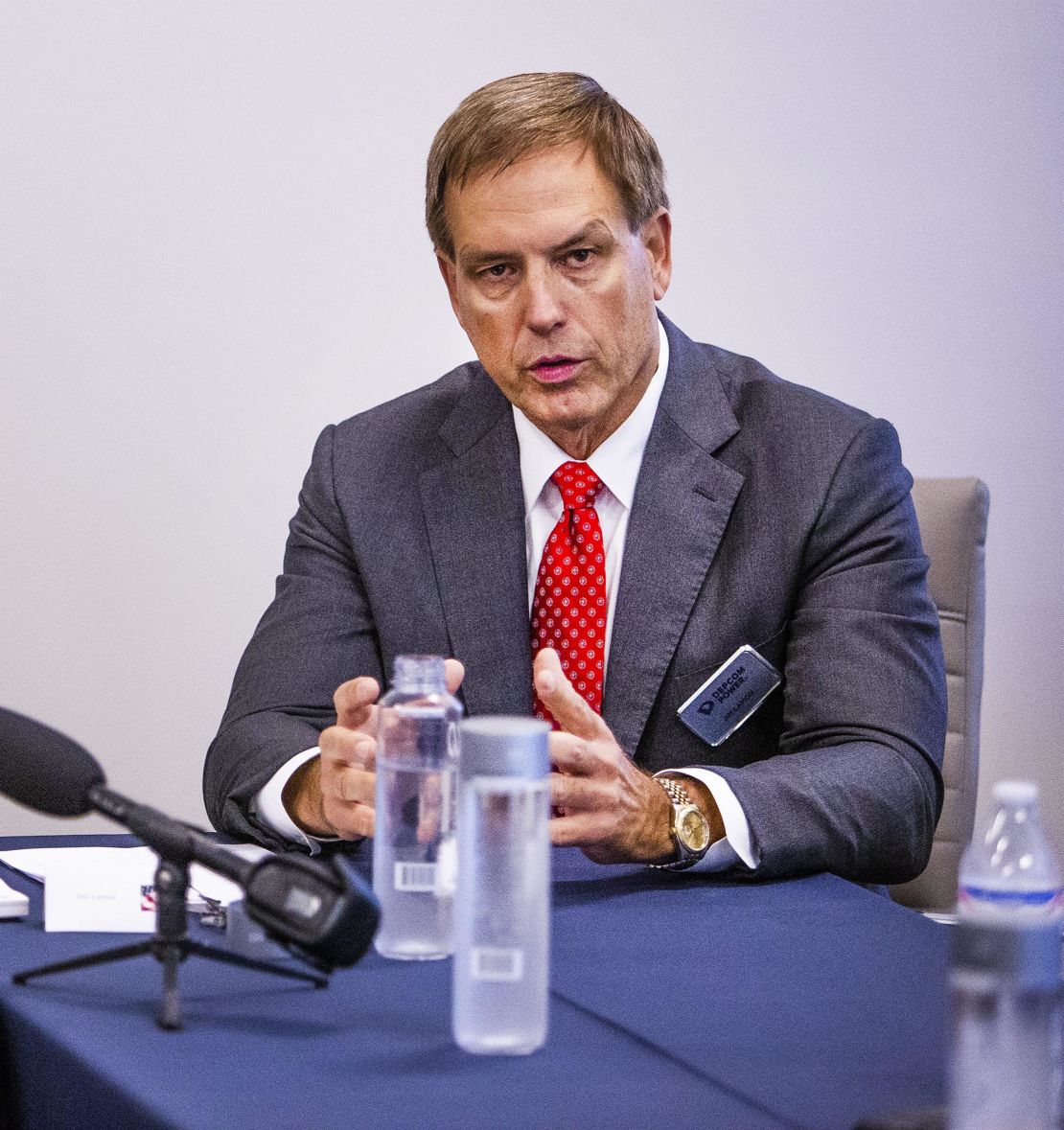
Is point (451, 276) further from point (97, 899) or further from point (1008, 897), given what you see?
point (1008, 897)

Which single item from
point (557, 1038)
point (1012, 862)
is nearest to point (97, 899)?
point (557, 1038)

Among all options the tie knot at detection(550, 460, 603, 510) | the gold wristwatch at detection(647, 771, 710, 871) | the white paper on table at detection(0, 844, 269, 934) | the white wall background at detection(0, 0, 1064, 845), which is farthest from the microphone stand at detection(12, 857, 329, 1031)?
the white wall background at detection(0, 0, 1064, 845)

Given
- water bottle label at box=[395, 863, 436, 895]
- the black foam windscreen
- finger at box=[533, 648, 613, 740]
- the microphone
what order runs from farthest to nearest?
finger at box=[533, 648, 613, 740] → water bottle label at box=[395, 863, 436, 895] → the black foam windscreen → the microphone

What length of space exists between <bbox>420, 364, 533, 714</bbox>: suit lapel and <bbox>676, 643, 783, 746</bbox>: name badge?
23 centimetres

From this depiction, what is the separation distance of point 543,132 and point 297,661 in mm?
714

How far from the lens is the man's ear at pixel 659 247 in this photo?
2.06 metres

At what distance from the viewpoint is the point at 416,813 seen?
1.25 metres

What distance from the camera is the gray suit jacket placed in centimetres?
173

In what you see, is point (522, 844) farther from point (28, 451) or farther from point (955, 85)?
point (955, 85)

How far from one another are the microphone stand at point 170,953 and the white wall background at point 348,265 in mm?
2015

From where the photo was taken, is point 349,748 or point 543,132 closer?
point 349,748

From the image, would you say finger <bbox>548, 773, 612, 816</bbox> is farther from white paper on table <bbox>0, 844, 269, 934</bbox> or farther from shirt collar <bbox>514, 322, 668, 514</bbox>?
shirt collar <bbox>514, 322, 668, 514</bbox>

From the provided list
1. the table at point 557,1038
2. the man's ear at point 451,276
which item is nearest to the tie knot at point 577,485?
the man's ear at point 451,276

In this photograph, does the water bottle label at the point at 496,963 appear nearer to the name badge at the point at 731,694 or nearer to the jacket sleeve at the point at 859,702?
the jacket sleeve at the point at 859,702
